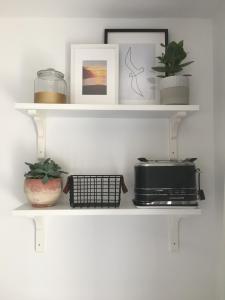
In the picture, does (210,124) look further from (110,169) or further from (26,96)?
(26,96)

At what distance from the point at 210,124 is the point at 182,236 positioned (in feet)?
1.62

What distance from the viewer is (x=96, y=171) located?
45.4 inches

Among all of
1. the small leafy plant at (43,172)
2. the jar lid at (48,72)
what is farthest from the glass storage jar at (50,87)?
the small leafy plant at (43,172)

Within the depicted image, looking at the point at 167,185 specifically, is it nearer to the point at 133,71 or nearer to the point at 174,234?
the point at 174,234

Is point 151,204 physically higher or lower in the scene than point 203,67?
lower

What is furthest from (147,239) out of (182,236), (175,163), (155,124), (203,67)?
(203,67)

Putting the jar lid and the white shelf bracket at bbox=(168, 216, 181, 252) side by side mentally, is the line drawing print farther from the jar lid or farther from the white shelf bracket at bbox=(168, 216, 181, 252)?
the white shelf bracket at bbox=(168, 216, 181, 252)

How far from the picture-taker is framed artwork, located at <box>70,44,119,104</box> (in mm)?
1105

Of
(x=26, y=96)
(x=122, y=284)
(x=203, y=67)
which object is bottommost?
(x=122, y=284)

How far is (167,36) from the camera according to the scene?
3.82 ft

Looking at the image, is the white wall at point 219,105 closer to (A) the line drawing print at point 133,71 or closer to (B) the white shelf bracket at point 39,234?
(A) the line drawing print at point 133,71

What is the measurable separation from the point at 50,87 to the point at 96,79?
190 mm

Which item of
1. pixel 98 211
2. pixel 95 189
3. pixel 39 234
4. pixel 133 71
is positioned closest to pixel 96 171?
pixel 95 189

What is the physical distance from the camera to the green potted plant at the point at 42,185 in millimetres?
973
